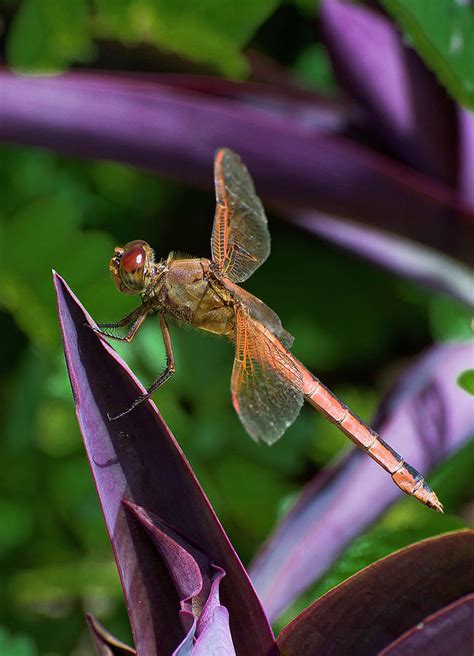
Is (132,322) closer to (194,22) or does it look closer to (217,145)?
(217,145)

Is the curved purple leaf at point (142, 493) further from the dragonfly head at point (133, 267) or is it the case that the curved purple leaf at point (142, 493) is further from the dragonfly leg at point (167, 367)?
the dragonfly head at point (133, 267)

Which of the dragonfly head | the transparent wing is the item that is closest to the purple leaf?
the transparent wing

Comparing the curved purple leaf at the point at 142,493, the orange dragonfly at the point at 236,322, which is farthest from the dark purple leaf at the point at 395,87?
the curved purple leaf at the point at 142,493

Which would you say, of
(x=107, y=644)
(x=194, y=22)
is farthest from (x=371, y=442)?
(x=194, y=22)

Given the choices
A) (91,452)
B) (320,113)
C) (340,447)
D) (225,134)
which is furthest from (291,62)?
(91,452)

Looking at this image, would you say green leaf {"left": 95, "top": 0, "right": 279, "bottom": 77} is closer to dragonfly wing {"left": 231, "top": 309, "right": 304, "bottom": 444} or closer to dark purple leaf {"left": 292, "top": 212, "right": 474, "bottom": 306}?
dark purple leaf {"left": 292, "top": 212, "right": 474, "bottom": 306}

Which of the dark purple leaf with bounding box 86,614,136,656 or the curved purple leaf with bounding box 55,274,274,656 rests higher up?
the curved purple leaf with bounding box 55,274,274,656
